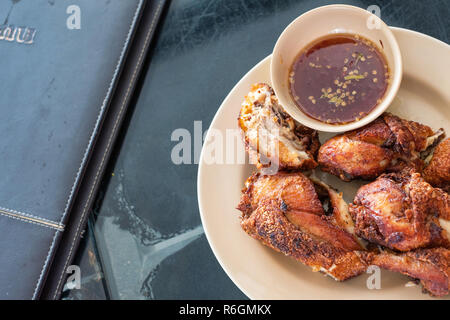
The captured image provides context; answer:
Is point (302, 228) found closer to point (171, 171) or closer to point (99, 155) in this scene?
point (171, 171)

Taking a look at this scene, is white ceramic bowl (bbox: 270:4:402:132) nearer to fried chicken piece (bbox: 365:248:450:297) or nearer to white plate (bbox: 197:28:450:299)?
white plate (bbox: 197:28:450:299)

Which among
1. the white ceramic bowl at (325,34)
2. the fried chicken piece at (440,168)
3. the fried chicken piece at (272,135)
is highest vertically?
the white ceramic bowl at (325,34)

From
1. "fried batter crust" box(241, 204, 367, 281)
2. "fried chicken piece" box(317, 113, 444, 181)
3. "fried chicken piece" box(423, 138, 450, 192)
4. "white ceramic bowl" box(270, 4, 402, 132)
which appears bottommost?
"fried batter crust" box(241, 204, 367, 281)

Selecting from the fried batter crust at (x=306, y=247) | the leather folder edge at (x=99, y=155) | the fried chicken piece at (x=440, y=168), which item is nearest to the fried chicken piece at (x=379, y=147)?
the fried chicken piece at (x=440, y=168)

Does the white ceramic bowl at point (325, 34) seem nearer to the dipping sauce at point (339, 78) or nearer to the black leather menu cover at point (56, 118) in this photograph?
the dipping sauce at point (339, 78)

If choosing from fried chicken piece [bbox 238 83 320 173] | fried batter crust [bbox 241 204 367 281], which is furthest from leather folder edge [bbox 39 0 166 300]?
fried batter crust [bbox 241 204 367 281]

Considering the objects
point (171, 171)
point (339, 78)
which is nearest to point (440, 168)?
point (339, 78)

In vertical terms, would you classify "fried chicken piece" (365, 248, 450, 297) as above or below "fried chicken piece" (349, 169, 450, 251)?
below
